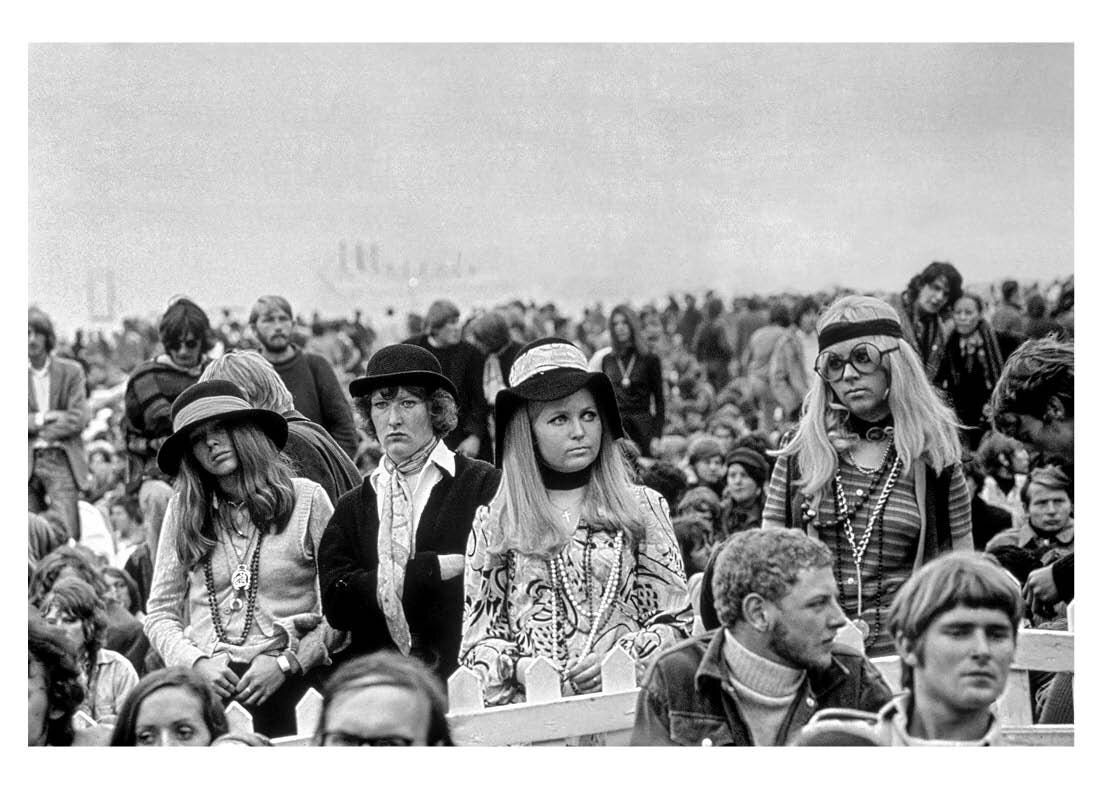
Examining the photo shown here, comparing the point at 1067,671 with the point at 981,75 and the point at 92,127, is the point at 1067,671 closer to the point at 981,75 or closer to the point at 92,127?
the point at 981,75

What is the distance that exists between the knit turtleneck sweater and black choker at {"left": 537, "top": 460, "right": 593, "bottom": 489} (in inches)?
28.8

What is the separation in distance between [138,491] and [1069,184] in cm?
366

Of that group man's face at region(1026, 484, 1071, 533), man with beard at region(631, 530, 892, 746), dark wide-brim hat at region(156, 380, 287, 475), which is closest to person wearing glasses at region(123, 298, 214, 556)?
dark wide-brim hat at region(156, 380, 287, 475)

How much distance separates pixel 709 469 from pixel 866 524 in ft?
2.09

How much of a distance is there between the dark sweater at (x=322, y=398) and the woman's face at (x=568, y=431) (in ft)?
2.53

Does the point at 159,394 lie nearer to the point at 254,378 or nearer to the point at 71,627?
the point at 254,378

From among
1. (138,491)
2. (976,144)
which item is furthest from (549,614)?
(976,144)

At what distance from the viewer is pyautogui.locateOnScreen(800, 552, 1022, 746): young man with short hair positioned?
5727 millimetres

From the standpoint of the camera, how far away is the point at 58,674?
6.24m

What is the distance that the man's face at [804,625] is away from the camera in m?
5.70

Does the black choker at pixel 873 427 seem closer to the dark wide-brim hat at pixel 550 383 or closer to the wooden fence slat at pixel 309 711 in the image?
the dark wide-brim hat at pixel 550 383

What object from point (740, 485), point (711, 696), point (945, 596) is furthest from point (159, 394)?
point (945, 596)

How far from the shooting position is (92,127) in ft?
20.9

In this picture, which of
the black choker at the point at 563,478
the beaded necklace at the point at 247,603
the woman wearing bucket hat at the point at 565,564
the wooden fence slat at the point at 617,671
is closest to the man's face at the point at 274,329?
the beaded necklace at the point at 247,603
